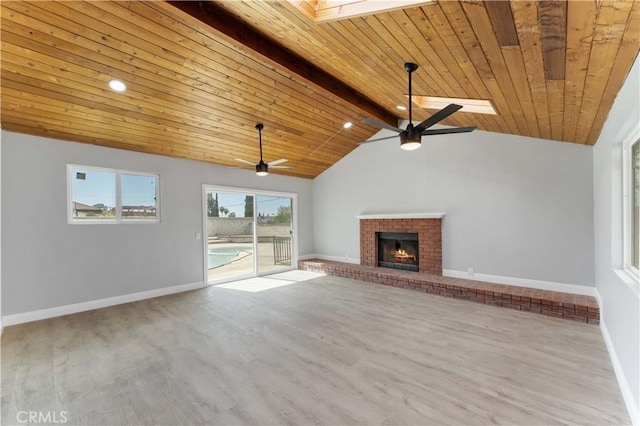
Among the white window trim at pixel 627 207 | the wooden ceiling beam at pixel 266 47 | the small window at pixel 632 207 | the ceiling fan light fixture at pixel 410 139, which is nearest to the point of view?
the small window at pixel 632 207

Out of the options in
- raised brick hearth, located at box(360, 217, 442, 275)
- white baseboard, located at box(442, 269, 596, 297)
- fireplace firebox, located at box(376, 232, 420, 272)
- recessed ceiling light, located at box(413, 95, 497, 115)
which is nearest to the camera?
recessed ceiling light, located at box(413, 95, 497, 115)

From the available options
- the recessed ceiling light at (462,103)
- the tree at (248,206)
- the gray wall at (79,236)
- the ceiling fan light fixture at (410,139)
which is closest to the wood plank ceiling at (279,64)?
the recessed ceiling light at (462,103)

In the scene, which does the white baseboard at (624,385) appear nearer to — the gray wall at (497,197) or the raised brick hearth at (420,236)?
the gray wall at (497,197)

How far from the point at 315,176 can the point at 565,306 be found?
611cm

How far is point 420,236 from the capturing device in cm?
611

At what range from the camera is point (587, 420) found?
197cm

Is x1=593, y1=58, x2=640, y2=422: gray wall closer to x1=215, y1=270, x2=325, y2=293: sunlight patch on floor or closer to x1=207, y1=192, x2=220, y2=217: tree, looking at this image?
x1=215, y1=270, x2=325, y2=293: sunlight patch on floor

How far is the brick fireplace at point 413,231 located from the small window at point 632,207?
3195mm

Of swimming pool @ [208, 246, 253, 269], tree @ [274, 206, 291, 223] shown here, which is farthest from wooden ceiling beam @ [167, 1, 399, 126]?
swimming pool @ [208, 246, 253, 269]

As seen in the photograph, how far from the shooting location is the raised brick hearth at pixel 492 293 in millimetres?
3861

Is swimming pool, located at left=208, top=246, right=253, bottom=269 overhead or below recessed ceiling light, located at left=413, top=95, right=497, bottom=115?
below

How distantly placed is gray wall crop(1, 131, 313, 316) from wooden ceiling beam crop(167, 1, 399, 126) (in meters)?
3.24

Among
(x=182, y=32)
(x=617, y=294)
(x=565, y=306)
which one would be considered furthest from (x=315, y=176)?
(x=617, y=294)

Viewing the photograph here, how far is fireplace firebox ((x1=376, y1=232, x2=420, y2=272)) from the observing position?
6.35 meters
